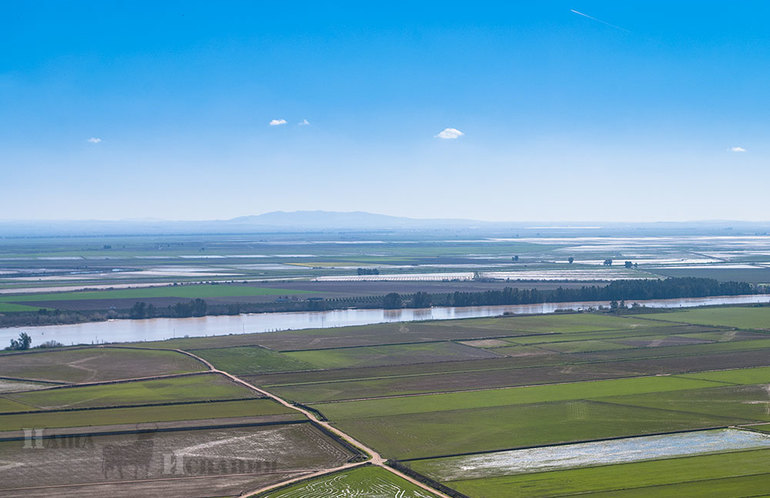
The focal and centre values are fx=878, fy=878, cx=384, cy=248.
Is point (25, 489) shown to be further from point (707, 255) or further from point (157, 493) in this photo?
point (707, 255)

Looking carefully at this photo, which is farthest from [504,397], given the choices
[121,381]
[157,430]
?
[121,381]

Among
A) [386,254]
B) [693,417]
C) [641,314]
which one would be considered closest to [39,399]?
[693,417]

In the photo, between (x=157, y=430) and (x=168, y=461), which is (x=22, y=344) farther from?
(x=168, y=461)

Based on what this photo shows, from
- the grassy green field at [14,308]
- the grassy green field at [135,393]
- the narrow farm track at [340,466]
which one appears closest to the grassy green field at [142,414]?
the narrow farm track at [340,466]

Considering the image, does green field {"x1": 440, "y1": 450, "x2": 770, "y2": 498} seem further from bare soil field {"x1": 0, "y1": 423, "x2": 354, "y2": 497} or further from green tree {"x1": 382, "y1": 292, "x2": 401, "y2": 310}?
green tree {"x1": 382, "y1": 292, "x2": 401, "y2": 310}

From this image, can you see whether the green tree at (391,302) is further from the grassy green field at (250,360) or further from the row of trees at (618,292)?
the grassy green field at (250,360)
